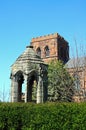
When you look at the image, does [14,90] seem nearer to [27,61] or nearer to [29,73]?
[29,73]

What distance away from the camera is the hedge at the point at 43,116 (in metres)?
10.8

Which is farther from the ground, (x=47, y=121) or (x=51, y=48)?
(x=51, y=48)

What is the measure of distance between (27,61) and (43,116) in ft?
16.4

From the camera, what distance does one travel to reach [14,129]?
12.1 meters

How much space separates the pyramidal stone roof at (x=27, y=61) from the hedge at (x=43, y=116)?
409cm

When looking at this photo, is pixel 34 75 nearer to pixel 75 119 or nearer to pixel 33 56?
pixel 33 56

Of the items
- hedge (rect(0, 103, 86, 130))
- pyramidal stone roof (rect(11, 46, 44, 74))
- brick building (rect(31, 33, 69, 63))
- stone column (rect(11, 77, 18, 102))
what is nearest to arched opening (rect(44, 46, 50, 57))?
brick building (rect(31, 33, 69, 63))

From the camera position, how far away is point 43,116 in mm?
11570

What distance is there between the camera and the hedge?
10836 mm

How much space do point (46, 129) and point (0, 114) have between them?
2020 mm

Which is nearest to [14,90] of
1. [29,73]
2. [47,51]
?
[29,73]

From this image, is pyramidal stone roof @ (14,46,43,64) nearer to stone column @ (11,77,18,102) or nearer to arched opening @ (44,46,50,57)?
stone column @ (11,77,18,102)

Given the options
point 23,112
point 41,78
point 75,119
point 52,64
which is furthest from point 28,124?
point 52,64

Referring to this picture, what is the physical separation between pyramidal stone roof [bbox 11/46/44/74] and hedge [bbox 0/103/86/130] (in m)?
4.09
